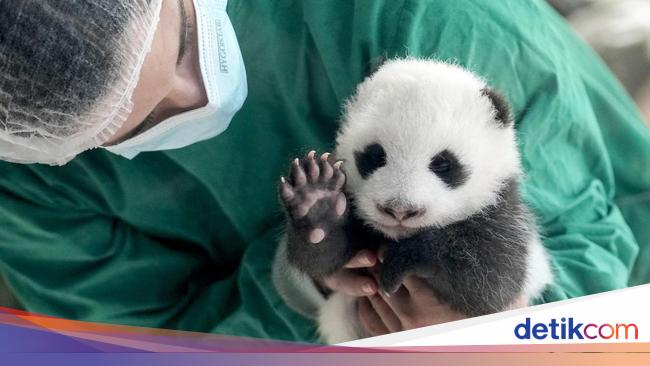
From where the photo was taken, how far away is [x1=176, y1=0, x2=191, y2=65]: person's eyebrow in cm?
98

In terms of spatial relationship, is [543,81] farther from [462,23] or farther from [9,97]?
[9,97]

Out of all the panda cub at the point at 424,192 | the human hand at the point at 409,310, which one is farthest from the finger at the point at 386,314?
the panda cub at the point at 424,192

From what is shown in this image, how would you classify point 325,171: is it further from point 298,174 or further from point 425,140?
point 425,140

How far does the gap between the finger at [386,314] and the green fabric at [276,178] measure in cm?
20

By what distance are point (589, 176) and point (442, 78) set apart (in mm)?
530

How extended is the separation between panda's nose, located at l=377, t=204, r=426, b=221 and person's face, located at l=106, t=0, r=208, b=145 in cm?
39

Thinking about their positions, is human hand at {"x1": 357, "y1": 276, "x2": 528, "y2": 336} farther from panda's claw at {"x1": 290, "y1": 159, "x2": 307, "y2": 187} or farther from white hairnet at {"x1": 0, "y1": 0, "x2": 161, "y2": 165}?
white hairnet at {"x1": 0, "y1": 0, "x2": 161, "y2": 165}

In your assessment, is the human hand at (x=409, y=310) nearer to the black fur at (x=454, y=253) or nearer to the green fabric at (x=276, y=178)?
the black fur at (x=454, y=253)

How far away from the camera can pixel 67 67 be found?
2.62 ft

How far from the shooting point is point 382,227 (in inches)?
36.5

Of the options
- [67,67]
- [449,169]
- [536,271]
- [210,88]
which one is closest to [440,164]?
[449,169]

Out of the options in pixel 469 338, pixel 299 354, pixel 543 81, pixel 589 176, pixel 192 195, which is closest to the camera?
pixel 469 338

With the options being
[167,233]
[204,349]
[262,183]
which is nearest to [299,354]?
[204,349]

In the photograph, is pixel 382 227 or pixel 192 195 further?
pixel 192 195
